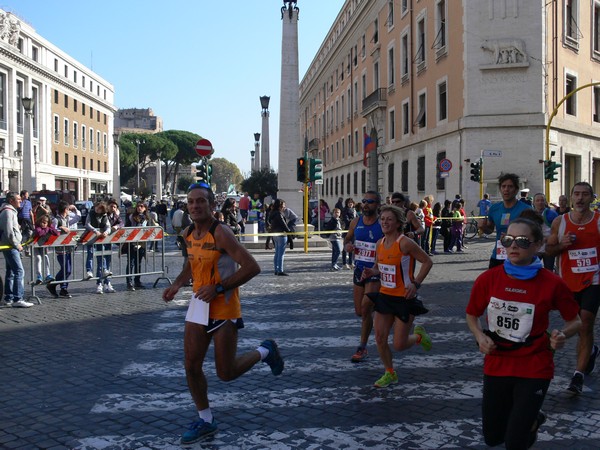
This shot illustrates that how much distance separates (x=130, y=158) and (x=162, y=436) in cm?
9473

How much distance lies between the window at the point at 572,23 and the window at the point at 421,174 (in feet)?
29.0

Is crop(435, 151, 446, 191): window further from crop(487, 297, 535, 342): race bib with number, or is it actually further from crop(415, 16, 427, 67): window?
crop(487, 297, 535, 342): race bib with number

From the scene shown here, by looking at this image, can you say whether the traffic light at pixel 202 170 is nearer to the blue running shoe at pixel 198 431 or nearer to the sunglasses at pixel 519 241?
the blue running shoe at pixel 198 431

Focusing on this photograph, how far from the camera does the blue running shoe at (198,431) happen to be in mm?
4109

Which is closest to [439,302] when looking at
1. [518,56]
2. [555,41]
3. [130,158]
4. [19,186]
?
[518,56]

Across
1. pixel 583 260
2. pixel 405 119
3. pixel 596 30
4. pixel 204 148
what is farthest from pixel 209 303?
pixel 405 119

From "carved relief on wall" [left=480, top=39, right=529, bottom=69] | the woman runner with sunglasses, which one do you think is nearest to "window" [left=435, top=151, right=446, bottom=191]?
"carved relief on wall" [left=480, top=39, right=529, bottom=69]

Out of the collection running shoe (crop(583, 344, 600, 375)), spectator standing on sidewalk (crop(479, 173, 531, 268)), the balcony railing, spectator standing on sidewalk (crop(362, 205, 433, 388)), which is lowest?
running shoe (crop(583, 344, 600, 375))

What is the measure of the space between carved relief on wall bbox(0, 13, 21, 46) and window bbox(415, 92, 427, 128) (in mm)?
36948

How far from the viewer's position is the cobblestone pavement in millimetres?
4246

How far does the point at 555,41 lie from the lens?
27.5m

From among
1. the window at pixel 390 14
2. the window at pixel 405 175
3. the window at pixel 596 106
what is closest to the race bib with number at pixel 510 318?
the window at pixel 596 106

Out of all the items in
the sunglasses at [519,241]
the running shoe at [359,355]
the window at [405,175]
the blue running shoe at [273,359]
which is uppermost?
the window at [405,175]

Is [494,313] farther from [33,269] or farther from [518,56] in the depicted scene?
[518,56]
